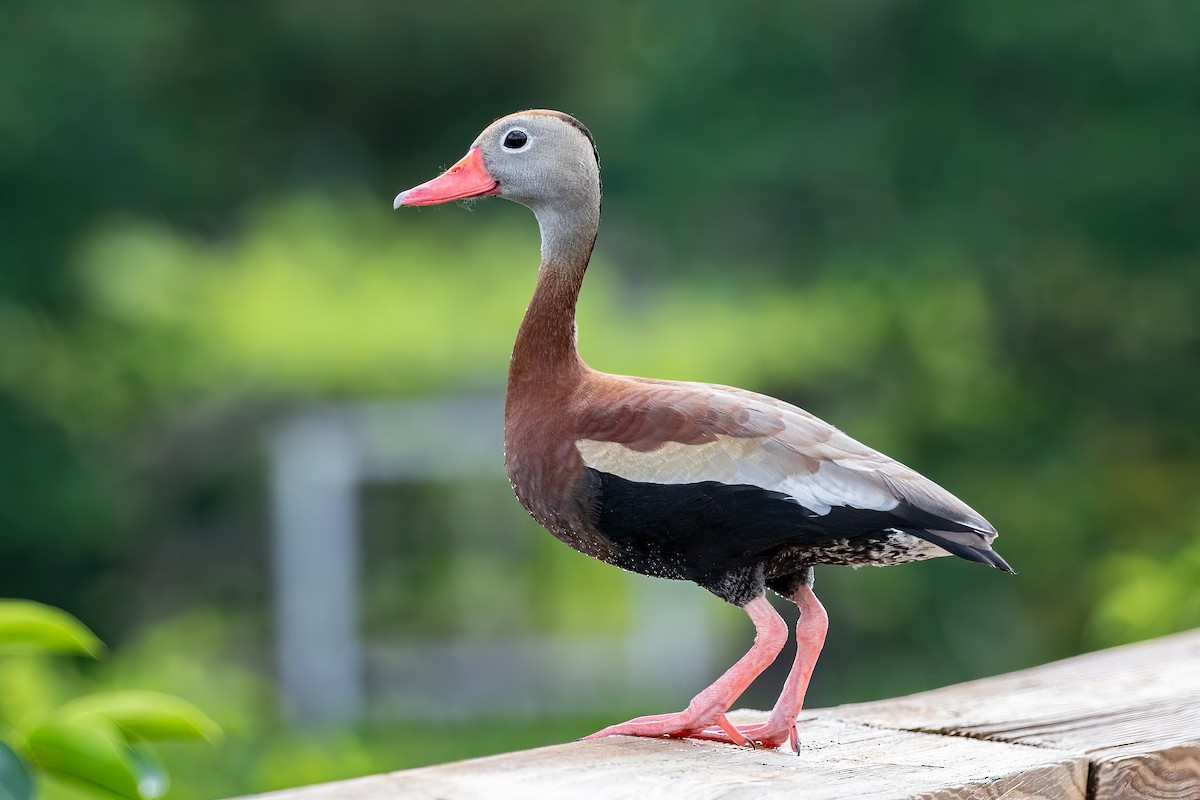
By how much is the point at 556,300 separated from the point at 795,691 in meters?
0.63

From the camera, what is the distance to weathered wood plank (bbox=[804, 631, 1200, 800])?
1818mm

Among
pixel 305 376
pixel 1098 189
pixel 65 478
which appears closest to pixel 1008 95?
pixel 1098 189

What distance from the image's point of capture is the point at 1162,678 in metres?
2.33

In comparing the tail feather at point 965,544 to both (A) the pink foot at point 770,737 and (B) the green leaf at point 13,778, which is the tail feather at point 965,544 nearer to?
(A) the pink foot at point 770,737

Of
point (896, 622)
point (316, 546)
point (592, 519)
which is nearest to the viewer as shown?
point (592, 519)

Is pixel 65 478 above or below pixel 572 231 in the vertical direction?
above

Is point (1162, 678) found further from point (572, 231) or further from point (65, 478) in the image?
point (65, 478)

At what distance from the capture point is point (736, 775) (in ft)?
5.73

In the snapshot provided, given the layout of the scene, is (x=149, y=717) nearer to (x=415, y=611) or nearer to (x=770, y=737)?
(x=770, y=737)

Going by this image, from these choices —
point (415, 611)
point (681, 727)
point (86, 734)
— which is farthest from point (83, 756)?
point (415, 611)

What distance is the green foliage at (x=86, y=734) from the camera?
170 centimetres

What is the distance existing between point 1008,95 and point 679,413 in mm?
4443

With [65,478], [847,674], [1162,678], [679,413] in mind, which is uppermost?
[65,478]

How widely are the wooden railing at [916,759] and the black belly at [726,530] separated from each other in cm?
25
